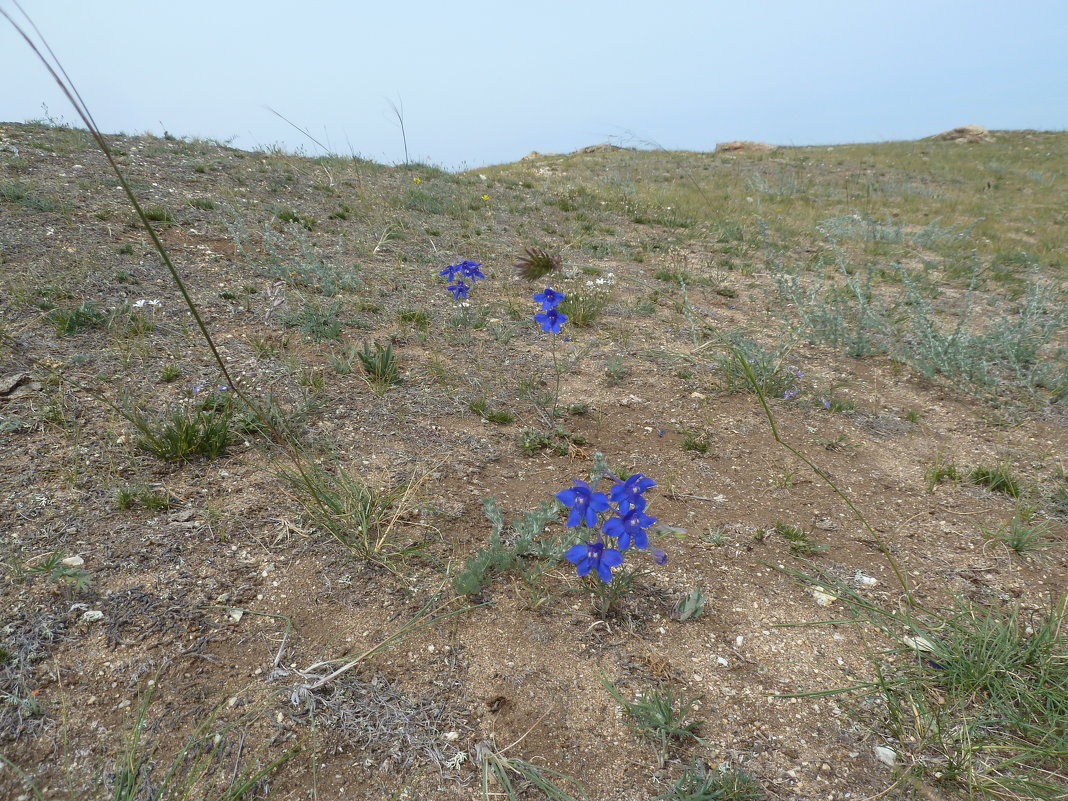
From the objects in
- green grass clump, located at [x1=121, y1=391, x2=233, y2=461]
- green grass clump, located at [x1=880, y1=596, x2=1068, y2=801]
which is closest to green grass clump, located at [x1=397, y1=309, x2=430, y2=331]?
green grass clump, located at [x1=121, y1=391, x2=233, y2=461]

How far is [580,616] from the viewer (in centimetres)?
178

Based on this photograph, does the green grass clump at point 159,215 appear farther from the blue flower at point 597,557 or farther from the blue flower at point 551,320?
the blue flower at point 597,557

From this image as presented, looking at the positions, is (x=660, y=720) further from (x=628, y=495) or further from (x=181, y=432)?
(x=181, y=432)

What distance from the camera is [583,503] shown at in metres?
1.46

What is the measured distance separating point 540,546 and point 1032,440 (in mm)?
3013

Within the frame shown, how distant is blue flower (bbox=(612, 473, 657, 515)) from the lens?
1454 mm

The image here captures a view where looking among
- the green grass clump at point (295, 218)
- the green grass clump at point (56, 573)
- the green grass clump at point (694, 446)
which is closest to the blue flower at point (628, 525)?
the green grass clump at point (694, 446)

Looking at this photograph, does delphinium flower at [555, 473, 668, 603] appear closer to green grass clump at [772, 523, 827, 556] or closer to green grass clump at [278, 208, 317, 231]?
green grass clump at [772, 523, 827, 556]

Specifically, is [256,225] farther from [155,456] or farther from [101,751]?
[101,751]

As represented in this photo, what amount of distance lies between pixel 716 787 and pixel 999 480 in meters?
2.20

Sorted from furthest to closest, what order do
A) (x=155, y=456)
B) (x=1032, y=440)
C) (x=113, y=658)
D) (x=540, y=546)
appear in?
(x=1032, y=440)
(x=155, y=456)
(x=540, y=546)
(x=113, y=658)

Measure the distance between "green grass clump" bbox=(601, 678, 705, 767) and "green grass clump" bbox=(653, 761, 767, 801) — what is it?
0.08m

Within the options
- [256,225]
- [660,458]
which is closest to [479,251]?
[256,225]

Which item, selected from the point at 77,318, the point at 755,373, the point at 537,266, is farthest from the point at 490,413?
the point at 537,266
